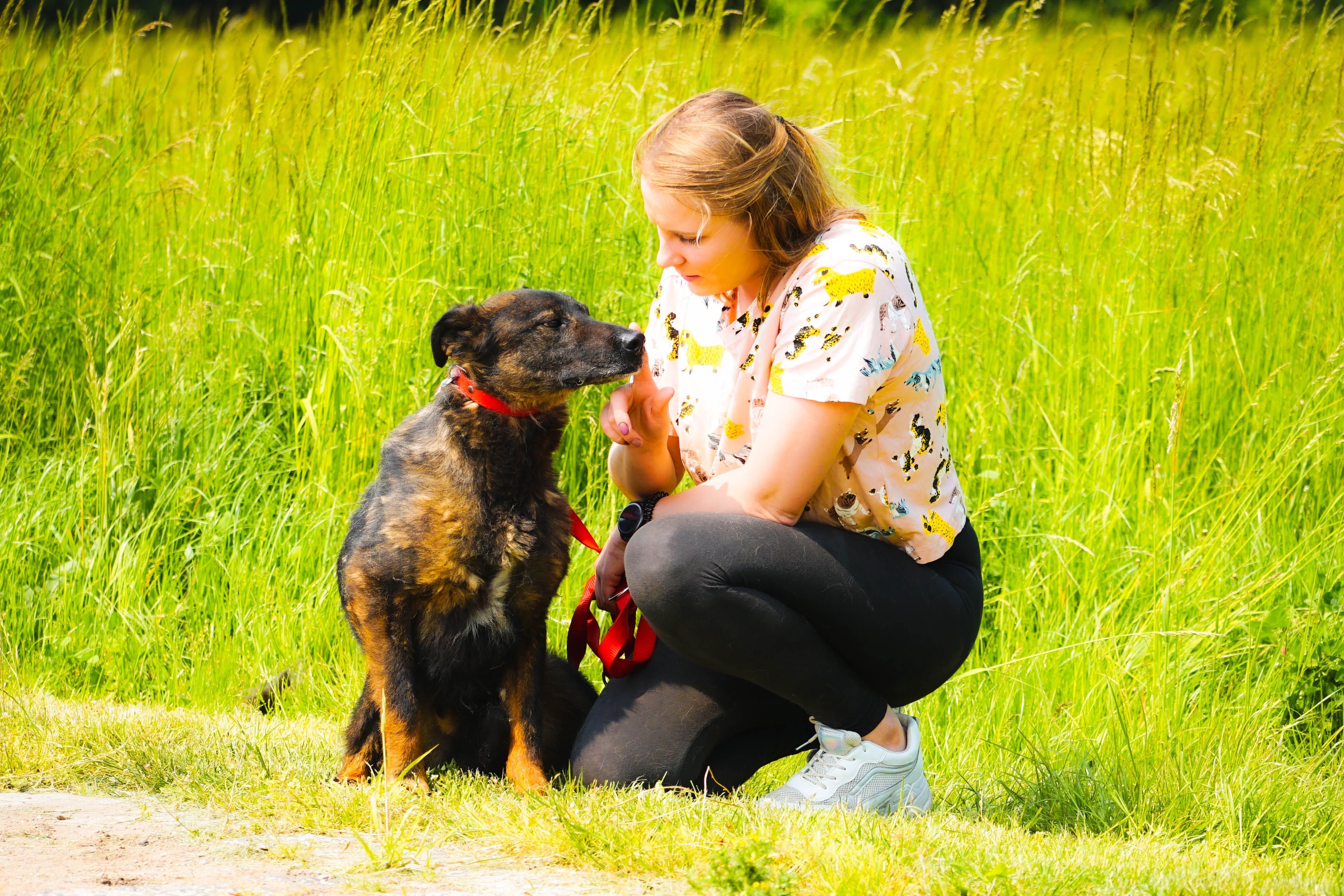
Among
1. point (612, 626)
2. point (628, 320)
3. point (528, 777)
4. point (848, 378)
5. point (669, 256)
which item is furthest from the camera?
point (628, 320)

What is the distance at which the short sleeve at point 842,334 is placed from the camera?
2477mm

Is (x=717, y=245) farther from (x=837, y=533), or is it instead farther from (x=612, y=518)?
(x=612, y=518)

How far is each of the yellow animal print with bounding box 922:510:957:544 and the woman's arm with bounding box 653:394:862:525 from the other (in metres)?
0.28

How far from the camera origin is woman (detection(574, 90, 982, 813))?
2555mm

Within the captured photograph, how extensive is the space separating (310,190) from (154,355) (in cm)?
97

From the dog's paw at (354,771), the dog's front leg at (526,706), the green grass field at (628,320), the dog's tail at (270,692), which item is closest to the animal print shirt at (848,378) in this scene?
the dog's front leg at (526,706)

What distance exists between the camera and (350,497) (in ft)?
14.1

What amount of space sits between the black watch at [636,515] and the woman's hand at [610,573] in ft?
0.19

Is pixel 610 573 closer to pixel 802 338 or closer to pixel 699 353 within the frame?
pixel 699 353

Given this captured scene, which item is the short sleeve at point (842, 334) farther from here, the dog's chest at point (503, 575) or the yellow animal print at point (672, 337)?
the dog's chest at point (503, 575)

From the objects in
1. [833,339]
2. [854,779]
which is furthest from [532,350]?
[854,779]

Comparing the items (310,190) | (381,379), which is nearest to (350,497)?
(381,379)

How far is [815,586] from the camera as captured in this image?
260cm

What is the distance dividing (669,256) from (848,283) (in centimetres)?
43
